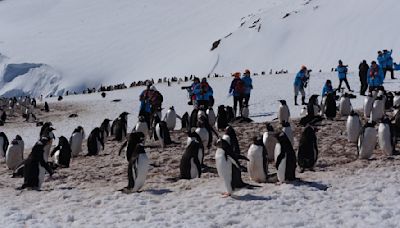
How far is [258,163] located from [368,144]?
7.45 feet

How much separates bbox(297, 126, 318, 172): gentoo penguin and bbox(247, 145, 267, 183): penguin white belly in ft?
2.98

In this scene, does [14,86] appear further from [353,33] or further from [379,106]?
[379,106]

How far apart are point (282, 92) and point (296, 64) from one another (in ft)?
95.9

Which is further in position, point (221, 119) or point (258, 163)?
point (221, 119)

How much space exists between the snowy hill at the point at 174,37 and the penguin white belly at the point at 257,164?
124 feet

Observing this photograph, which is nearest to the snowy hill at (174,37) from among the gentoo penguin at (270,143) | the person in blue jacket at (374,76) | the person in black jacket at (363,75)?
the person in black jacket at (363,75)

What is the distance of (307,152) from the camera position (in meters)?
8.65

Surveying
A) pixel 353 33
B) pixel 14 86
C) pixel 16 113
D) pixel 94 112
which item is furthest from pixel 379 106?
pixel 14 86

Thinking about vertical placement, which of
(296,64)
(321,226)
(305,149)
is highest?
(296,64)

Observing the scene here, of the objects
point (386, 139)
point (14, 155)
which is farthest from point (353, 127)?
point (14, 155)

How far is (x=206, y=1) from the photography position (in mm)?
95188

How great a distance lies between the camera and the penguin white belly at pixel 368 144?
9047mm

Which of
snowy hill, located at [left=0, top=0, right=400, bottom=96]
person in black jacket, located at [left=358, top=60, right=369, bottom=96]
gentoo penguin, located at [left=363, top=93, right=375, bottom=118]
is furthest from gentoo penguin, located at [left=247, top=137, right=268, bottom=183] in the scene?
snowy hill, located at [left=0, top=0, right=400, bottom=96]

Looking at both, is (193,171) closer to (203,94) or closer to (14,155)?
(14,155)
